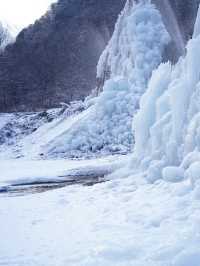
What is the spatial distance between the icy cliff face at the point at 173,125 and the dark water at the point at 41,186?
1.73 meters

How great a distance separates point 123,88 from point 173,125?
46.1ft

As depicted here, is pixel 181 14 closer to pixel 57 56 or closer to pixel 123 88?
pixel 57 56

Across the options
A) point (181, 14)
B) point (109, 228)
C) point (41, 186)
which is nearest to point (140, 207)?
point (109, 228)

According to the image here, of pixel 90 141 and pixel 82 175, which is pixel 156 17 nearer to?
pixel 90 141

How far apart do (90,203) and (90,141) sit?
13967 mm

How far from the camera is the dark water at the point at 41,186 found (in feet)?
38.4

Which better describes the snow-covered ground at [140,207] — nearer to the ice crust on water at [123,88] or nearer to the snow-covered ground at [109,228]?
the snow-covered ground at [109,228]

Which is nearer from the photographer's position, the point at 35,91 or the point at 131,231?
the point at 131,231

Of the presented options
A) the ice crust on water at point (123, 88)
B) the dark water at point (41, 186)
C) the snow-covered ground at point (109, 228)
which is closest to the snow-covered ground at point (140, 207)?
the snow-covered ground at point (109, 228)

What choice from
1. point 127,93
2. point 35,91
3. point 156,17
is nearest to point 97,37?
A: point 35,91

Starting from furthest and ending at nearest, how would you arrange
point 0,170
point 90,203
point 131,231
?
point 0,170
point 90,203
point 131,231

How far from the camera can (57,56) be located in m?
49.8

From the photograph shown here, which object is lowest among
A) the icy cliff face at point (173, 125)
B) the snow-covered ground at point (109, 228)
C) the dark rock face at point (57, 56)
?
the snow-covered ground at point (109, 228)

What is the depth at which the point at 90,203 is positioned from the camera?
28.0 ft
